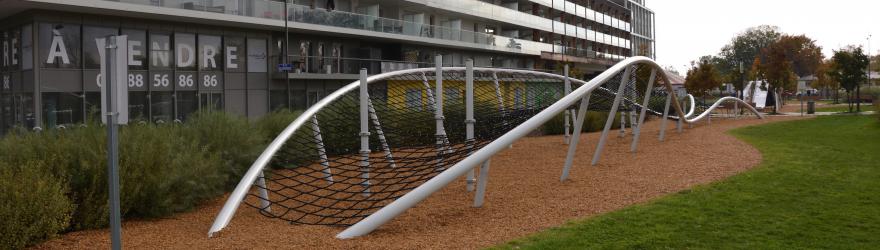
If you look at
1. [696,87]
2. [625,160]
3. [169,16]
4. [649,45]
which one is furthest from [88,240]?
[649,45]

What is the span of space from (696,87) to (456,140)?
2922cm

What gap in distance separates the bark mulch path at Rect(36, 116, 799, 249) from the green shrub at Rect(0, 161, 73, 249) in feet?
0.78

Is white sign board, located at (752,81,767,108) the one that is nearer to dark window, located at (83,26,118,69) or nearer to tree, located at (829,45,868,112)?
tree, located at (829,45,868,112)

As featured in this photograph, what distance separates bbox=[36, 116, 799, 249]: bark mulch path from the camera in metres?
6.90

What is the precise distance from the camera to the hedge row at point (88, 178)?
6.71 m

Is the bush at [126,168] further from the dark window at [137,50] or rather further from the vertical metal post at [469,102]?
the dark window at [137,50]

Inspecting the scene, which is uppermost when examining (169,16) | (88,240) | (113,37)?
(169,16)

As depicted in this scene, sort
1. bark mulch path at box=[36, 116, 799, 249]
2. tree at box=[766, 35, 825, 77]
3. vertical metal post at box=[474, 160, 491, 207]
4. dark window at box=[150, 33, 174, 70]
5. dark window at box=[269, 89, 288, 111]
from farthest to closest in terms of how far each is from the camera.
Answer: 1. tree at box=[766, 35, 825, 77]
2. dark window at box=[269, 89, 288, 111]
3. dark window at box=[150, 33, 174, 70]
4. vertical metal post at box=[474, 160, 491, 207]
5. bark mulch path at box=[36, 116, 799, 249]

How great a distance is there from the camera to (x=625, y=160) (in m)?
13.3

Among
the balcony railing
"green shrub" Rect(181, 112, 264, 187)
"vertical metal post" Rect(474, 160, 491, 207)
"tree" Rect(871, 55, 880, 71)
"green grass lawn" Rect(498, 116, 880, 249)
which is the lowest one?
"green grass lawn" Rect(498, 116, 880, 249)

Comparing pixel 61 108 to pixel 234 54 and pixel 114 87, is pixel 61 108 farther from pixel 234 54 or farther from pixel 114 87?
pixel 114 87

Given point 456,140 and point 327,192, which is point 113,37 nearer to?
point 327,192

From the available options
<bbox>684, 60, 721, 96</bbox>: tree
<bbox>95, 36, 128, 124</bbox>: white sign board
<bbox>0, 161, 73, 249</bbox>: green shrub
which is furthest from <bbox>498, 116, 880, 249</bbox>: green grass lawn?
<bbox>684, 60, 721, 96</bbox>: tree

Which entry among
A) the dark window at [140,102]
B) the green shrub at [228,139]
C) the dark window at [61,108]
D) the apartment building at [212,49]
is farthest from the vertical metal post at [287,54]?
the green shrub at [228,139]
